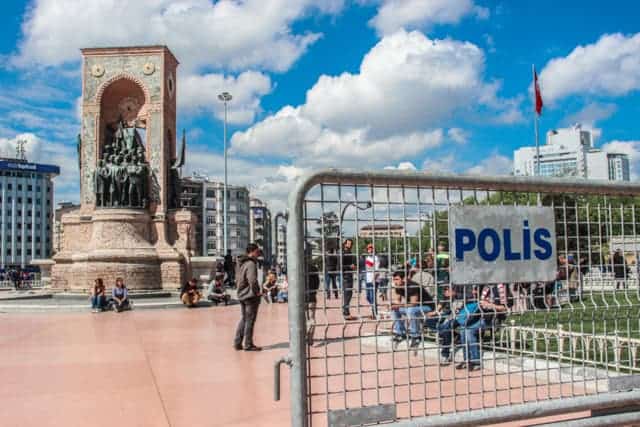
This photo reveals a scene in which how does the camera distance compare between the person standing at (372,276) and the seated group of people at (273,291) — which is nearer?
the person standing at (372,276)

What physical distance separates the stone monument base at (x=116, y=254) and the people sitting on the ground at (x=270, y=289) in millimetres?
4379

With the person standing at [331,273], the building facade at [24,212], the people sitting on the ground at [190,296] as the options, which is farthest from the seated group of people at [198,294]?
the building facade at [24,212]

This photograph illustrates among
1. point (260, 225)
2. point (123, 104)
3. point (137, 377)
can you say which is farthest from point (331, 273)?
point (260, 225)

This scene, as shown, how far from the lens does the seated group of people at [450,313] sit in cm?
337

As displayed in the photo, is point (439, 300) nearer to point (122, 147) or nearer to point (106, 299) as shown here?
point (106, 299)

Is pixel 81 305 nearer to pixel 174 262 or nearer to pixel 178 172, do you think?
pixel 174 262

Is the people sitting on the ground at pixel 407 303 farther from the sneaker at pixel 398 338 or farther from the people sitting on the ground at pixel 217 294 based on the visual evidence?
the people sitting on the ground at pixel 217 294

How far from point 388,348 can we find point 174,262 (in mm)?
20390

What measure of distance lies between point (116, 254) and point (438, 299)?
63.2 ft

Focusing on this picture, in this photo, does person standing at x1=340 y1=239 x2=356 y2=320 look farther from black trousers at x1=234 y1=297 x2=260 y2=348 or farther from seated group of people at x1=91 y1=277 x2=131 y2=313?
seated group of people at x1=91 y1=277 x2=131 y2=313

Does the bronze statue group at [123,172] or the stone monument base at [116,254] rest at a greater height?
the bronze statue group at [123,172]

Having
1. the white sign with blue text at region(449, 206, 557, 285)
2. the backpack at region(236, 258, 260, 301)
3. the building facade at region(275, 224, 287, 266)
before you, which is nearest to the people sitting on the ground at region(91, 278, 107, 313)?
the building facade at region(275, 224, 287, 266)

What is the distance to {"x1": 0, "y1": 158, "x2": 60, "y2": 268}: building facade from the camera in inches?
4513

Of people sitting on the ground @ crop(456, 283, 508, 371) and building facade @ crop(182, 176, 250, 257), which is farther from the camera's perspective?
building facade @ crop(182, 176, 250, 257)
